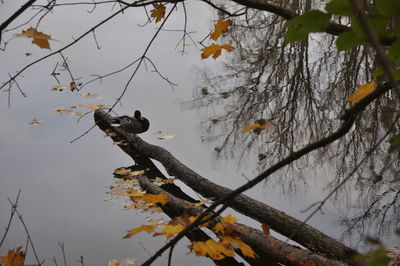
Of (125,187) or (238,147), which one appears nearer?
(125,187)

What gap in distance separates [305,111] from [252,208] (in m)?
2.45

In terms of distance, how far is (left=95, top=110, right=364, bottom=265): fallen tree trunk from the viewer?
2.54 meters

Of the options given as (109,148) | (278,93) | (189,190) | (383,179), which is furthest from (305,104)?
(109,148)

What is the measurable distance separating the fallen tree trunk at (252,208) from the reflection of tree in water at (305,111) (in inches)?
28.5

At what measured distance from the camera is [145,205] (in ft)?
11.3

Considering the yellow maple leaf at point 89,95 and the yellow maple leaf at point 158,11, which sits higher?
the yellow maple leaf at point 89,95

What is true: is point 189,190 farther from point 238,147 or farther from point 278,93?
point 278,93

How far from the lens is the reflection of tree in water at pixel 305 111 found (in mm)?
3941

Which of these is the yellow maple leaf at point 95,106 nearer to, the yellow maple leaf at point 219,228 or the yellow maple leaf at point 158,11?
the yellow maple leaf at point 158,11

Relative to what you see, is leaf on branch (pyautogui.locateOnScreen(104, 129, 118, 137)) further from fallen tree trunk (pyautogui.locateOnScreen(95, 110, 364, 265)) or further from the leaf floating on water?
the leaf floating on water

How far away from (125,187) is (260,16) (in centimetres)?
502

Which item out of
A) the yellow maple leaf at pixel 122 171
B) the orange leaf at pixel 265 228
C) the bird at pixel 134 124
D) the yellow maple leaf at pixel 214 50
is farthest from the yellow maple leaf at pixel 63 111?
the orange leaf at pixel 265 228

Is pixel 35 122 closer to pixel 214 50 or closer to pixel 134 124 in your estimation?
pixel 134 124

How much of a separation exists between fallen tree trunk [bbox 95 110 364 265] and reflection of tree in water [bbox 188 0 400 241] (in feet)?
2.38
